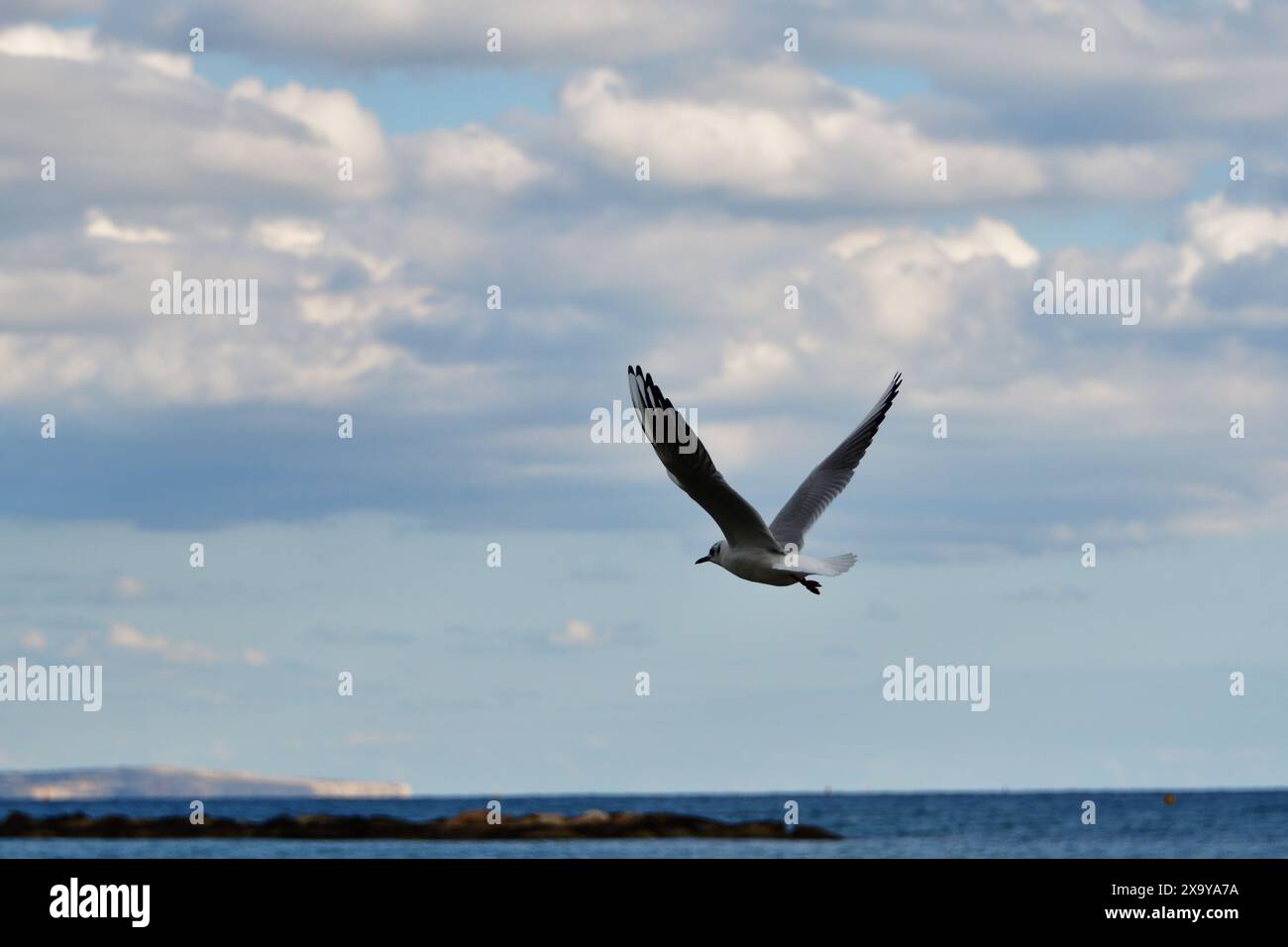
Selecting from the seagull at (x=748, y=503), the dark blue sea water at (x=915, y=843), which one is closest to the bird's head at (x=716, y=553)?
the seagull at (x=748, y=503)

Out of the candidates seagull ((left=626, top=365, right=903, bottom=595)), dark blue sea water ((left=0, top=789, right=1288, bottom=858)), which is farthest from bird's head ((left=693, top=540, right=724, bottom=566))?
dark blue sea water ((left=0, top=789, right=1288, bottom=858))

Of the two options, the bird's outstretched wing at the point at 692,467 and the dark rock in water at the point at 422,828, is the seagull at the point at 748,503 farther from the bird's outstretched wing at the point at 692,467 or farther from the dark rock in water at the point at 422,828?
the dark rock in water at the point at 422,828

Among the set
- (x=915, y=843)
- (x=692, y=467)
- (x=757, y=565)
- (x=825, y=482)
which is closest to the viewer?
(x=692, y=467)

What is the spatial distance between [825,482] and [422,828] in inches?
2629

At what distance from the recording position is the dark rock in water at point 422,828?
8781cm

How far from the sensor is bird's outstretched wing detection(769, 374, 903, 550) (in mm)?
26516

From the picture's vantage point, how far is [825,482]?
27469 millimetres

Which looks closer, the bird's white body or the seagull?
the seagull

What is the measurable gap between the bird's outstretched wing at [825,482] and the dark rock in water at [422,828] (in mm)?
60566

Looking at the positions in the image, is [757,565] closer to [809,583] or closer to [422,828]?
[809,583]

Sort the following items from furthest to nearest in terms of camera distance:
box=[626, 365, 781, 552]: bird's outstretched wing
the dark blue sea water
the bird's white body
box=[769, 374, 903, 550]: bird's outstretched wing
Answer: the dark blue sea water → box=[769, 374, 903, 550]: bird's outstretched wing → the bird's white body → box=[626, 365, 781, 552]: bird's outstretched wing

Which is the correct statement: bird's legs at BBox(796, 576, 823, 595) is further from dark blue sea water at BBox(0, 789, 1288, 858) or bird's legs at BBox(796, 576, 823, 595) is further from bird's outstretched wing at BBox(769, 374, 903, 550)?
dark blue sea water at BBox(0, 789, 1288, 858)

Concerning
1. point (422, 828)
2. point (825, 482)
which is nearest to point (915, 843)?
point (422, 828)
